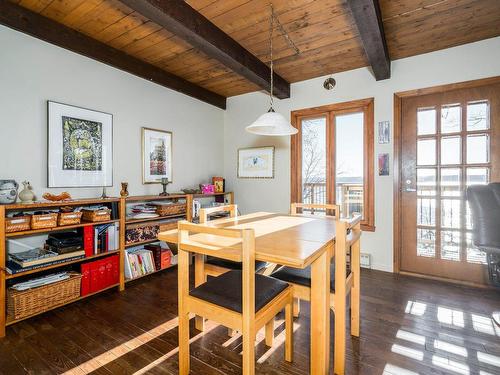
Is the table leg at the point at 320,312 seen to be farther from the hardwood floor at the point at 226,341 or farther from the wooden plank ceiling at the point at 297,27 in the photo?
the wooden plank ceiling at the point at 297,27

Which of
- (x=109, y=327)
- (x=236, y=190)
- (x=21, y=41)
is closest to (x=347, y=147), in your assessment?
(x=236, y=190)

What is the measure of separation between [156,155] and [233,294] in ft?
7.97

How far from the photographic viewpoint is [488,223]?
6.68 feet

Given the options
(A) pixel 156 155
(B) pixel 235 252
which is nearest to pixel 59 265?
(A) pixel 156 155

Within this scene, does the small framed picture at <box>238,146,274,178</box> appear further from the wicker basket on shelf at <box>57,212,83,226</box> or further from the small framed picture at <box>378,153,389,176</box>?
the wicker basket on shelf at <box>57,212,83,226</box>

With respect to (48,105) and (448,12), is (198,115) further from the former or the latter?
(448,12)

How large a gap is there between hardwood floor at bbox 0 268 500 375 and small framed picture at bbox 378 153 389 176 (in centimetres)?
135

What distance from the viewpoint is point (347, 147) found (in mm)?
3434

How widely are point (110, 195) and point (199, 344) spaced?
1864 mm

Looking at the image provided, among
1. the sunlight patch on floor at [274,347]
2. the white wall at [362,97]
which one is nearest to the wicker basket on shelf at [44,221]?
the sunlight patch on floor at [274,347]

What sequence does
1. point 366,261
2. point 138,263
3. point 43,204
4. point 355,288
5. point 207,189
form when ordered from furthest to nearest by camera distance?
point 207,189 < point 366,261 < point 138,263 < point 43,204 < point 355,288

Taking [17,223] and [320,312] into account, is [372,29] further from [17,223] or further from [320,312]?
[17,223]

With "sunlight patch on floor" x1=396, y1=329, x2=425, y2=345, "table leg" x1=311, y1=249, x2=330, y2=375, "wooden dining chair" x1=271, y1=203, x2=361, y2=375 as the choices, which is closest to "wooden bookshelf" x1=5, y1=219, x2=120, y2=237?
"wooden dining chair" x1=271, y1=203, x2=361, y2=375

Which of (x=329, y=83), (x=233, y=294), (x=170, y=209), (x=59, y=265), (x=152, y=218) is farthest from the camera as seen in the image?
(x=329, y=83)
